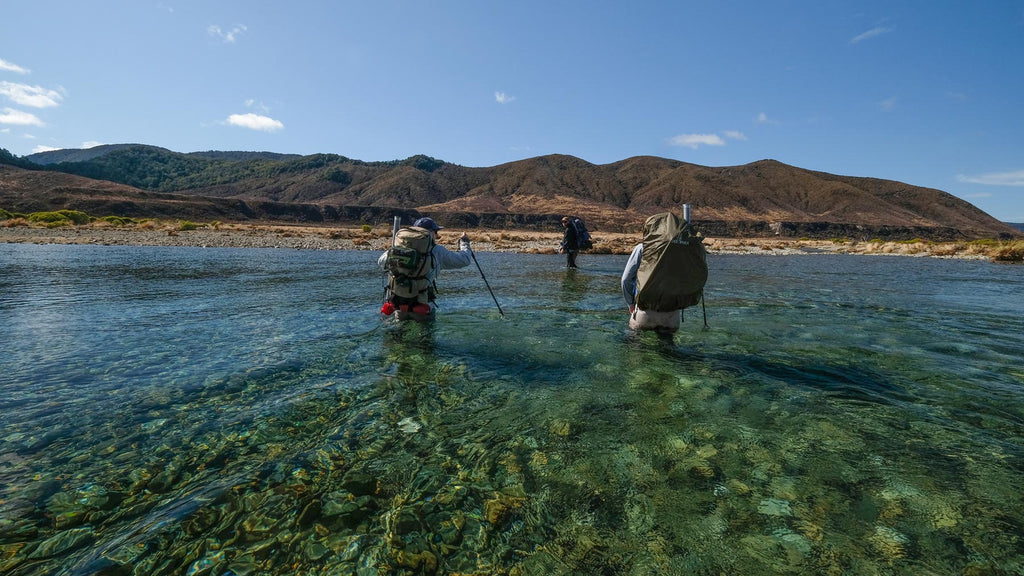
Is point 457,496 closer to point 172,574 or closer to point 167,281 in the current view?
point 172,574

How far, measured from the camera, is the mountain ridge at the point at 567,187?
145500 mm

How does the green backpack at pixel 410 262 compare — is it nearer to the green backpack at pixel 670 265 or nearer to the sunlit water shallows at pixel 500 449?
the sunlit water shallows at pixel 500 449

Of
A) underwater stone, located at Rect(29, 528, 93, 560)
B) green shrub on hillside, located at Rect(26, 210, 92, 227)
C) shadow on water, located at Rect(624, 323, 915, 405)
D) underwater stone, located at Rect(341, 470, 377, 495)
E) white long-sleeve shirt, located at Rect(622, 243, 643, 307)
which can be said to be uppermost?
white long-sleeve shirt, located at Rect(622, 243, 643, 307)

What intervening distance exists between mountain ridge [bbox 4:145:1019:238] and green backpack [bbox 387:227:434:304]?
122905 mm

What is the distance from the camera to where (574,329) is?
10773 millimetres

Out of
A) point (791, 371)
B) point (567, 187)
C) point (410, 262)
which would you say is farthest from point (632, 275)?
point (567, 187)

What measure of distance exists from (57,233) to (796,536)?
56951mm

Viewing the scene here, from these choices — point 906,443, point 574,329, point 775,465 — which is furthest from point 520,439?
point 574,329

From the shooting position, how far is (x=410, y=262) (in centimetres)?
810

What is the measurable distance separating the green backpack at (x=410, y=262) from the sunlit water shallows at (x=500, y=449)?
114cm

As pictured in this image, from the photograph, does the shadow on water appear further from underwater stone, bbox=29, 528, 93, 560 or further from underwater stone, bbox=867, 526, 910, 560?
underwater stone, bbox=29, 528, 93, 560

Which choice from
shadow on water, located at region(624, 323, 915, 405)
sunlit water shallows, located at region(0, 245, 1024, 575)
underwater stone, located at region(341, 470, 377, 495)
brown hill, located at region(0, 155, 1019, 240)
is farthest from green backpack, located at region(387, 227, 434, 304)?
brown hill, located at region(0, 155, 1019, 240)

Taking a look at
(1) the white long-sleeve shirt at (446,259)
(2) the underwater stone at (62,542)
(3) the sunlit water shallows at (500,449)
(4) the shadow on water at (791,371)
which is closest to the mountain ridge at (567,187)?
(4) the shadow on water at (791,371)

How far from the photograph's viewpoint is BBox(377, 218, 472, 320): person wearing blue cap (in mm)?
8227
